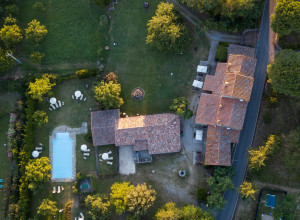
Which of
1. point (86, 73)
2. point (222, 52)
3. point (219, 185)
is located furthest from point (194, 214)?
point (86, 73)

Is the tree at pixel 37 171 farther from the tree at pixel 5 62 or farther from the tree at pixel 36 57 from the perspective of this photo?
the tree at pixel 36 57

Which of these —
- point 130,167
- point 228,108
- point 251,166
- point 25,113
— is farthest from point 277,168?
point 25,113

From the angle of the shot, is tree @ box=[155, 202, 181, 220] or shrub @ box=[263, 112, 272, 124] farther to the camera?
shrub @ box=[263, 112, 272, 124]

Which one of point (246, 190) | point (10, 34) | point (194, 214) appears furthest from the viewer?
point (10, 34)

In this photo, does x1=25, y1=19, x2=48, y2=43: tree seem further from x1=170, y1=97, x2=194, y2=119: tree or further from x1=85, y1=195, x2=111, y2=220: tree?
x1=85, y1=195, x2=111, y2=220: tree

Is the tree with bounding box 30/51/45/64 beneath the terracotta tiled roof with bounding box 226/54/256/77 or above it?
above

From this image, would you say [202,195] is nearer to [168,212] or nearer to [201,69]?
[168,212]

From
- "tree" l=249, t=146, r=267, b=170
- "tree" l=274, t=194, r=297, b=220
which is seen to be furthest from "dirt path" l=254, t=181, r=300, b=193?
"tree" l=249, t=146, r=267, b=170
